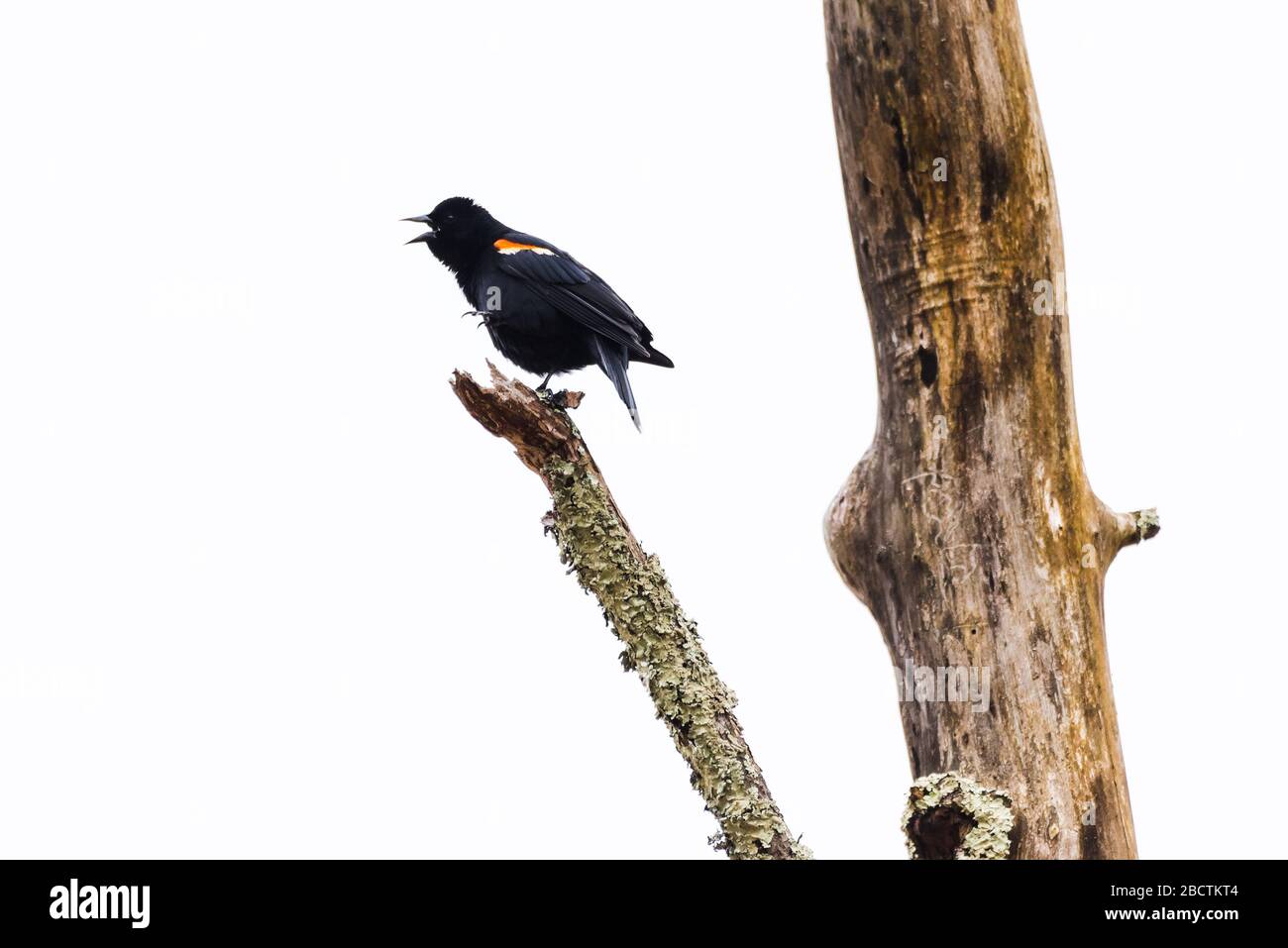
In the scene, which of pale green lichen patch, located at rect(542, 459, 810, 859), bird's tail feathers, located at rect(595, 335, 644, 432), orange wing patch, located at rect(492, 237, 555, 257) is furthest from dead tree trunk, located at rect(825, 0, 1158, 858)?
orange wing patch, located at rect(492, 237, 555, 257)

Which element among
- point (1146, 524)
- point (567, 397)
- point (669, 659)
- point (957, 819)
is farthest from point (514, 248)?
point (957, 819)

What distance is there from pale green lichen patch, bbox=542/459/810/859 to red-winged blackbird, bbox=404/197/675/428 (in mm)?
1166

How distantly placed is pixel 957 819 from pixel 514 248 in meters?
3.37

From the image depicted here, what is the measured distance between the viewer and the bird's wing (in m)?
5.20

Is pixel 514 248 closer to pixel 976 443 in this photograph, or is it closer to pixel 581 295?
pixel 581 295

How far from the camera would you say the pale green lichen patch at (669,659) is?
11.5ft

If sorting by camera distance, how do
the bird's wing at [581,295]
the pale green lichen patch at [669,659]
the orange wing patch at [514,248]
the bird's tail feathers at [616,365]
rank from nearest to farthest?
1. the pale green lichen patch at [669,659]
2. the bird's tail feathers at [616,365]
3. the bird's wing at [581,295]
4. the orange wing patch at [514,248]

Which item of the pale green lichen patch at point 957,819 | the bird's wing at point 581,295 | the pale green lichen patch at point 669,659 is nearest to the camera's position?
the pale green lichen patch at point 957,819

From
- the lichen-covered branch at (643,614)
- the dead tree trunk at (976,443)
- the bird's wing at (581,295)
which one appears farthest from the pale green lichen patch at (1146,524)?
the bird's wing at (581,295)

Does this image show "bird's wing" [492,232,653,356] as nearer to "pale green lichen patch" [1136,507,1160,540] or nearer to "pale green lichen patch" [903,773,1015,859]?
"pale green lichen patch" [1136,507,1160,540]

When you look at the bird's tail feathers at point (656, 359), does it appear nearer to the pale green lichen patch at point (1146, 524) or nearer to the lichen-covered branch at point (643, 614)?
the lichen-covered branch at point (643, 614)

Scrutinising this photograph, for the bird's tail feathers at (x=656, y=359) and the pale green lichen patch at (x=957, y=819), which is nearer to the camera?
the pale green lichen patch at (x=957, y=819)
